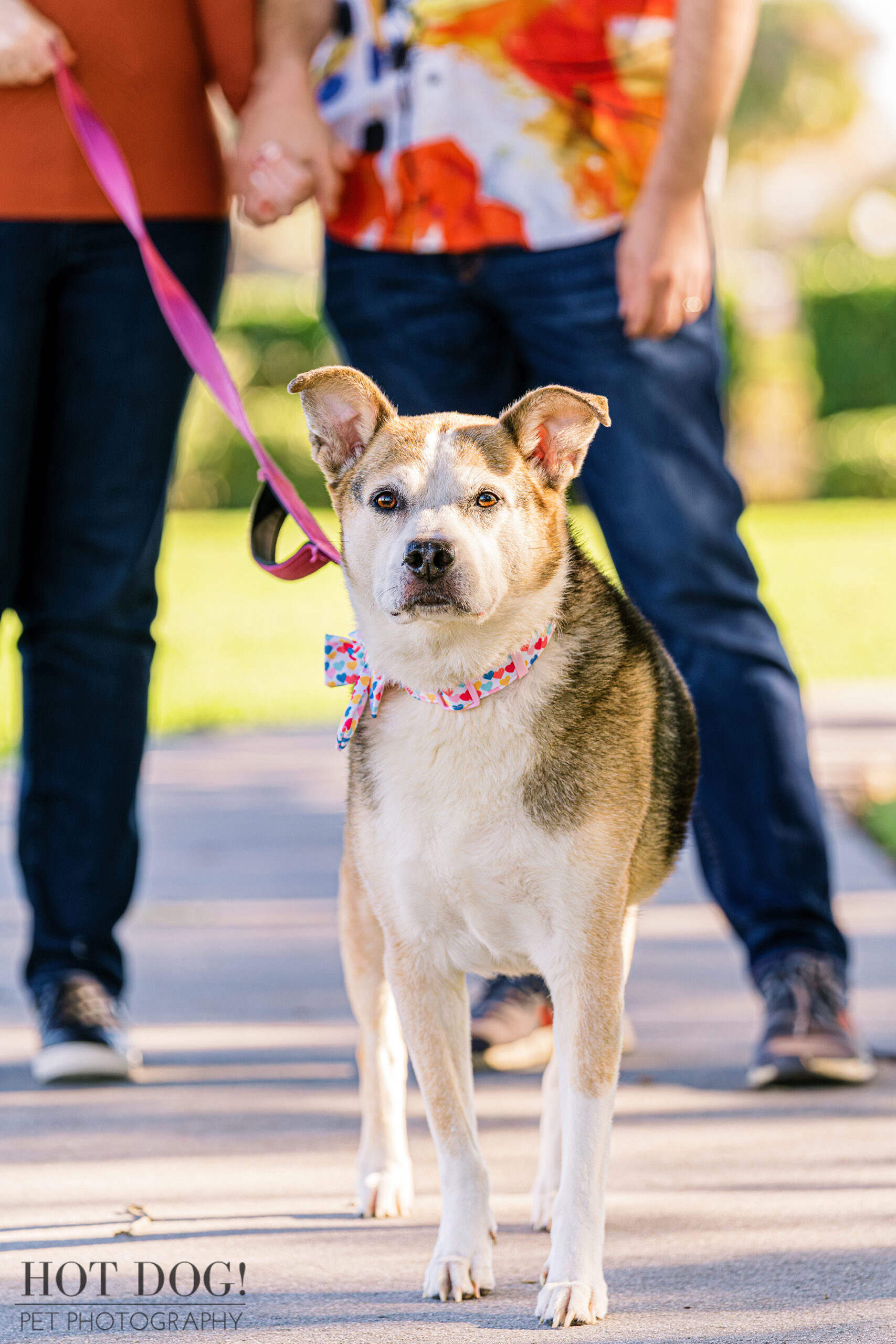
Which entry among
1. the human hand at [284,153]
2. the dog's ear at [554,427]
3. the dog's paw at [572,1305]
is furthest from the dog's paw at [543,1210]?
the human hand at [284,153]

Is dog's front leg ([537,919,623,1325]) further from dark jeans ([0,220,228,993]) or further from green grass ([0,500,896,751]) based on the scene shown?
green grass ([0,500,896,751])

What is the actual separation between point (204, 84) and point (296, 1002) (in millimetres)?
2247

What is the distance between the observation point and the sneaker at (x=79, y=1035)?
346 cm

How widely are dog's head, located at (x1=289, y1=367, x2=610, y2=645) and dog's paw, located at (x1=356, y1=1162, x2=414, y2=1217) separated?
98 cm

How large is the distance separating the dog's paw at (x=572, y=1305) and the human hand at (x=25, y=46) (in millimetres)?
2519

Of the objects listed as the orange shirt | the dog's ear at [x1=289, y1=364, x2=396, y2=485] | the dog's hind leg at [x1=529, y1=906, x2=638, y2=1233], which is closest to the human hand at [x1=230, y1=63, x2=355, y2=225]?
the orange shirt

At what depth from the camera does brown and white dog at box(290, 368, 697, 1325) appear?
7.89 ft

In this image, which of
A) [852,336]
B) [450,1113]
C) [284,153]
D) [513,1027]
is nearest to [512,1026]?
[513,1027]

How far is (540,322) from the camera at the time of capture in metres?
3.35

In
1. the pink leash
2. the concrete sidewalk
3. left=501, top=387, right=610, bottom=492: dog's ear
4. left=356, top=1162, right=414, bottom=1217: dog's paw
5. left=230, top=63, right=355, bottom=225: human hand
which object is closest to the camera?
the concrete sidewalk

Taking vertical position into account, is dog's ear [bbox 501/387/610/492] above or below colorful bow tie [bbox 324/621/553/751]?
above

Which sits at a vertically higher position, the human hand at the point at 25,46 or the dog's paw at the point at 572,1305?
A: the human hand at the point at 25,46

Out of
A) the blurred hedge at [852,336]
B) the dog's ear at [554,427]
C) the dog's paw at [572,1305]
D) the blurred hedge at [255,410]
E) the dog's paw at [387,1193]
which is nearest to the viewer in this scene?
the dog's paw at [572,1305]

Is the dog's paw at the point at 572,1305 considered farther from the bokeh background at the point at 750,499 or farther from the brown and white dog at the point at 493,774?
the bokeh background at the point at 750,499
